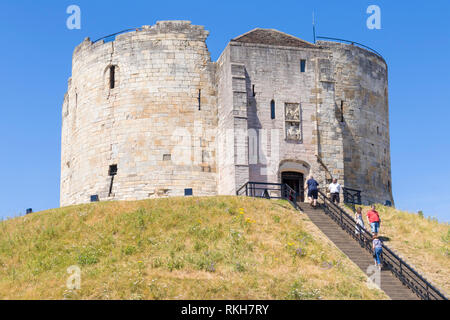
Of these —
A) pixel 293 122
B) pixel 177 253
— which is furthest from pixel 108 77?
pixel 177 253

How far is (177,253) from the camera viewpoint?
24422mm

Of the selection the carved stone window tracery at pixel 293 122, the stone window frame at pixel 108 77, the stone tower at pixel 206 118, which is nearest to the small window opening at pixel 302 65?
the stone tower at pixel 206 118

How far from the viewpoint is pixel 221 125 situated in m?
35.5

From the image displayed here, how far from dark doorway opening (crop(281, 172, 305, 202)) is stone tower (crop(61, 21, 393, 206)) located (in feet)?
0.18

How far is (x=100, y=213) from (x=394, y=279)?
12.1 m

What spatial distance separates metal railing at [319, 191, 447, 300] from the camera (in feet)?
72.9

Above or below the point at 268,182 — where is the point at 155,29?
above

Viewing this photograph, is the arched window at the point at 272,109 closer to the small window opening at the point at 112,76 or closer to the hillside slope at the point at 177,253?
the hillside slope at the point at 177,253

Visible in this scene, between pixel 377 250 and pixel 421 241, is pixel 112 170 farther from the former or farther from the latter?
pixel 377 250

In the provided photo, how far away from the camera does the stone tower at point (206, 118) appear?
34625 mm
